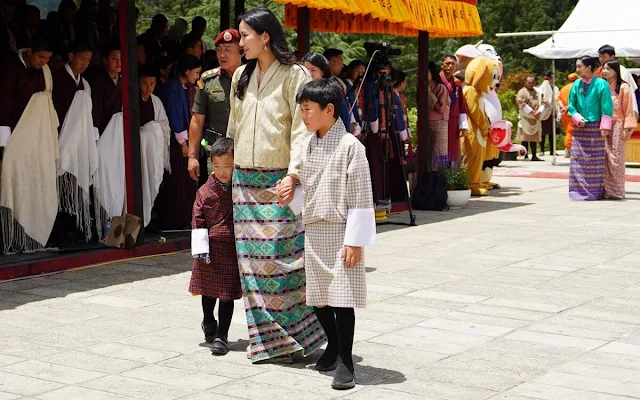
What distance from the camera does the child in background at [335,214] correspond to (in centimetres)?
527

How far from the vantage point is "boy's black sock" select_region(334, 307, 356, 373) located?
530cm

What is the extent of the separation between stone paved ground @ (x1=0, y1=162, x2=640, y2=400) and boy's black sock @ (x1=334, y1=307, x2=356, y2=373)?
16 cm

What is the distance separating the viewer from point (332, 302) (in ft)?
17.5

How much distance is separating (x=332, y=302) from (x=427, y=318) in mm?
1683

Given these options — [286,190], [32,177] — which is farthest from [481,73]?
[286,190]

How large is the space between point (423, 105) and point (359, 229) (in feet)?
27.2

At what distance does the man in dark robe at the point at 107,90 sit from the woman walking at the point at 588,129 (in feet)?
20.3

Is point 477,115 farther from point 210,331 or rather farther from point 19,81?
point 210,331

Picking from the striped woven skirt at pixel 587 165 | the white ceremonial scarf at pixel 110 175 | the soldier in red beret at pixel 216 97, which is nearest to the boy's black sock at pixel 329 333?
the soldier in red beret at pixel 216 97

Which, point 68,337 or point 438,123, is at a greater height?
point 438,123

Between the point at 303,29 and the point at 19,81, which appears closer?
the point at 19,81

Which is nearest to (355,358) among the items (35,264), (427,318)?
(427,318)

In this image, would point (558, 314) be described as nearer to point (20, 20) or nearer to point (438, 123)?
point (20, 20)

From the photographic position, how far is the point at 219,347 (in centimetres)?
593
